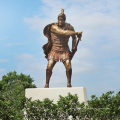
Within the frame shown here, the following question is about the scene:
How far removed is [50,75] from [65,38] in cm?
148

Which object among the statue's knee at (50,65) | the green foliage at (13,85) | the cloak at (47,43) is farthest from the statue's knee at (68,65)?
the green foliage at (13,85)

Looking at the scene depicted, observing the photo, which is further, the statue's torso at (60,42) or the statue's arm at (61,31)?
the statue's torso at (60,42)

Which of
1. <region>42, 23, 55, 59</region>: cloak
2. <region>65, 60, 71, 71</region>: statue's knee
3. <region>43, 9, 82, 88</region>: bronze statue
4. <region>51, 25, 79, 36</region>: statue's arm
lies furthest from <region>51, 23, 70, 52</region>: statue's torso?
<region>65, 60, 71, 71</region>: statue's knee

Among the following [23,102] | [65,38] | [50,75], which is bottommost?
[23,102]

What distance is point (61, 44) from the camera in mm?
7562

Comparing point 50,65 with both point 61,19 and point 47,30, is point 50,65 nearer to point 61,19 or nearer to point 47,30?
point 47,30

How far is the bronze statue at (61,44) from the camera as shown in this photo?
7344mm

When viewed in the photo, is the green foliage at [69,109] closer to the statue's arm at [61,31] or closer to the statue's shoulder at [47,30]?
the statue's arm at [61,31]

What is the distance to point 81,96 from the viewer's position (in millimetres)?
6836

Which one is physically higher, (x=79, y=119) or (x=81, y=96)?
(x=81, y=96)

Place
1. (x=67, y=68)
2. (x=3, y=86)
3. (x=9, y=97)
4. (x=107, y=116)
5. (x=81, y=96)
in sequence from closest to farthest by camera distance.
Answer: (x=107, y=116)
(x=81, y=96)
(x=67, y=68)
(x=9, y=97)
(x=3, y=86)

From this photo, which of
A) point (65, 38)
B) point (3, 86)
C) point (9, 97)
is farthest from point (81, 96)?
point (3, 86)

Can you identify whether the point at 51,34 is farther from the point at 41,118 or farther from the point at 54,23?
the point at 41,118

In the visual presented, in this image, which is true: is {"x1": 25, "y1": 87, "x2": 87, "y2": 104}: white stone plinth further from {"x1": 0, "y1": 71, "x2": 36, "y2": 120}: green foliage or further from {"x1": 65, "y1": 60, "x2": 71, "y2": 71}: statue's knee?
{"x1": 0, "y1": 71, "x2": 36, "y2": 120}: green foliage
